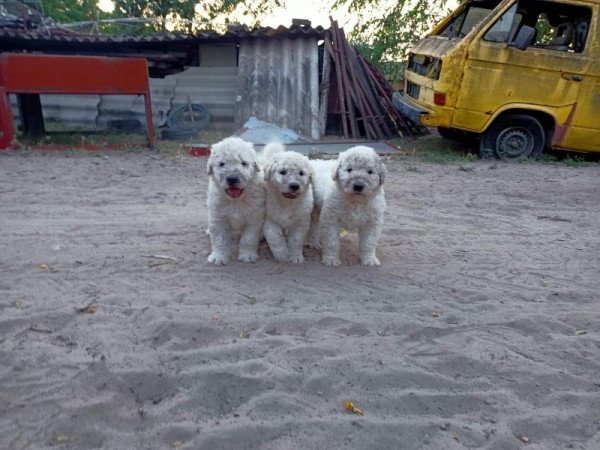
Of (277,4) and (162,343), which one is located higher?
(277,4)

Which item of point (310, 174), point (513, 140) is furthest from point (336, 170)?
point (513, 140)

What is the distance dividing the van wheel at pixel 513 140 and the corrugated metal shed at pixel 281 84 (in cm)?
396

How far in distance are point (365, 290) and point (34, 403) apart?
2491mm

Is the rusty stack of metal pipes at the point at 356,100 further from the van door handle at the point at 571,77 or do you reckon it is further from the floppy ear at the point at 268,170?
the floppy ear at the point at 268,170

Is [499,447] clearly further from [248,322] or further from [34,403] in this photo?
[34,403]

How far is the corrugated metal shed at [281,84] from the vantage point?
448 inches

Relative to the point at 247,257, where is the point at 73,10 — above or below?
above

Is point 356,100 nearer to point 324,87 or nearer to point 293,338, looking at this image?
point 324,87

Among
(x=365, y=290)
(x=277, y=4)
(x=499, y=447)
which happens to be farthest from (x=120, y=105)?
(x=277, y=4)

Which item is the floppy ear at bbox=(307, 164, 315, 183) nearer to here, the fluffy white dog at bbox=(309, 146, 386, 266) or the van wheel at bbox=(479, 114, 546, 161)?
the fluffy white dog at bbox=(309, 146, 386, 266)

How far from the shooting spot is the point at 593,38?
8.59 m

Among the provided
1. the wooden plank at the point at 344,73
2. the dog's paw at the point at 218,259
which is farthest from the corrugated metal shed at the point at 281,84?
the dog's paw at the point at 218,259

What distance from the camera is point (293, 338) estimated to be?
3193mm

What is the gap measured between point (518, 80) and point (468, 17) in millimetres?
1984
